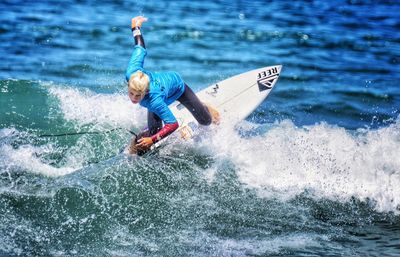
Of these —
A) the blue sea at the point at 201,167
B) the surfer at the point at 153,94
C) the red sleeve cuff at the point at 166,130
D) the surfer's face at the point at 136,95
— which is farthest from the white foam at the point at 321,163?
the surfer's face at the point at 136,95

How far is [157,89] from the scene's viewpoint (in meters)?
8.41

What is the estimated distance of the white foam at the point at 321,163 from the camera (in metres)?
9.13

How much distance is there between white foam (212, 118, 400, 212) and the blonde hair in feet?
8.07

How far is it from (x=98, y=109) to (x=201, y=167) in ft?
10.7

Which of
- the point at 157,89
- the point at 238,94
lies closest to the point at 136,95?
the point at 157,89

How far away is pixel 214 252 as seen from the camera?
7.27 m

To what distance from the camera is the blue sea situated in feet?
25.1

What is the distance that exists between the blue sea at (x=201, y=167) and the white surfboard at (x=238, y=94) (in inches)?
12.7

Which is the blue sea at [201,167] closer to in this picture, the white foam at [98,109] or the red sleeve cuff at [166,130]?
the white foam at [98,109]

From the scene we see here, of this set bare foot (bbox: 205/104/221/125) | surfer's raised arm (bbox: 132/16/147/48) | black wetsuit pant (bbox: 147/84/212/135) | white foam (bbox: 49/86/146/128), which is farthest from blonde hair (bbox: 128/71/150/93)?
white foam (bbox: 49/86/146/128)

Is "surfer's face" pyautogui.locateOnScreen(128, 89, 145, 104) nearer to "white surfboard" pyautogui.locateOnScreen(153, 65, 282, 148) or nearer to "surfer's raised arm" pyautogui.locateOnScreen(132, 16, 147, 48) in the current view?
"surfer's raised arm" pyautogui.locateOnScreen(132, 16, 147, 48)

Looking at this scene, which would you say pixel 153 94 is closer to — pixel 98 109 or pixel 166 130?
pixel 166 130

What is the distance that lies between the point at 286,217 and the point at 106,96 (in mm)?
5900

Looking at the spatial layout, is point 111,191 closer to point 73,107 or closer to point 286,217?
point 286,217
